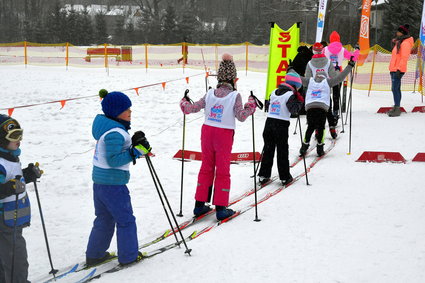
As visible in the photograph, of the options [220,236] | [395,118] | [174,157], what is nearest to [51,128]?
[174,157]

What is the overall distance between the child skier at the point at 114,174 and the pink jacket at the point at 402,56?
A: 9357 millimetres

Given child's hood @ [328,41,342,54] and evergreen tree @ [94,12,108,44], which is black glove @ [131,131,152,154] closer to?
child's hood @ [328,41,342,54]

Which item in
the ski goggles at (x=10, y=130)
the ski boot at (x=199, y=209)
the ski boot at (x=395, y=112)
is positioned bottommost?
the ski boot at (x=199, y=209)

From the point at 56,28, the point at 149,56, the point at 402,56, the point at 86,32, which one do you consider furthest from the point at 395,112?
the point at 56,28

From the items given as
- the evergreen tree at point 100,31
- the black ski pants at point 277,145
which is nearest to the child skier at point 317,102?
the black ski pants at point 277,145

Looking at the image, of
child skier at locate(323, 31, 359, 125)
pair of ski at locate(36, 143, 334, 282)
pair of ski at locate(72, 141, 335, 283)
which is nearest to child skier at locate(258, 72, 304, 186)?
pair of ski at locate(72, 141, 335, 283)

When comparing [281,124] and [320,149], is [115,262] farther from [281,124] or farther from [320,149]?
[320,149]

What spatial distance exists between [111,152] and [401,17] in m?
44.4

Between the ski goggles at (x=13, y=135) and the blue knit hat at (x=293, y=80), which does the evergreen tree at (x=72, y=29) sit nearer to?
the blue knit hat at (x=293, y=80)

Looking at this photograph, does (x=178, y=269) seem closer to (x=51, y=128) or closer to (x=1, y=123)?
(x=1, y=123)

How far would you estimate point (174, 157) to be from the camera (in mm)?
8562

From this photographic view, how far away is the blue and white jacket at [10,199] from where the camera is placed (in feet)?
11.6

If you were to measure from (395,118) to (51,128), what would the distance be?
29.4ft

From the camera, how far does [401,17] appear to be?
42281 mm
